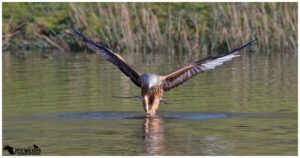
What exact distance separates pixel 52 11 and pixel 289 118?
59.2 feet

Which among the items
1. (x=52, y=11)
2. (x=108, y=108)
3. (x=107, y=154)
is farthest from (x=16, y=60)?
(x=107, y=154)

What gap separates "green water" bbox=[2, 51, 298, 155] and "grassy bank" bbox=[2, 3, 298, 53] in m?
2.63

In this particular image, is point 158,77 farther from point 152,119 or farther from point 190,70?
point 152,119

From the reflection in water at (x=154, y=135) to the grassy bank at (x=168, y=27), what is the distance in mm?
9386

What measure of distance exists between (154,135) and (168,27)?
14.5 m

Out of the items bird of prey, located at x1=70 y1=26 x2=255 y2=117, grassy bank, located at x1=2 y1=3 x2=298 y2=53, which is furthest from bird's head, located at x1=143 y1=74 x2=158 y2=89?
grassy bank, located at x1=2 y1=3 x2=298 y2=53

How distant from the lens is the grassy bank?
75.3 ft

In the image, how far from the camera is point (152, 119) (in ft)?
40.2

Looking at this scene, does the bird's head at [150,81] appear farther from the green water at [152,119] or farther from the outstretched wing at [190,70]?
the green water at [152,119]

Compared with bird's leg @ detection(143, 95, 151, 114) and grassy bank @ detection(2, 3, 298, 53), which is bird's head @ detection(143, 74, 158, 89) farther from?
grassy bank @ detection(2, 3, 298, 53)

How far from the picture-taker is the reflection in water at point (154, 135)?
9.78 metres

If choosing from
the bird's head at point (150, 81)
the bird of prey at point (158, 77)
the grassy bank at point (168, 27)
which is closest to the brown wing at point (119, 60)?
the bird of prey at point (158, 77)

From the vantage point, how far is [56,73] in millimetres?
19156

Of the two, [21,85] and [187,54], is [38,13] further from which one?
[21,85]
